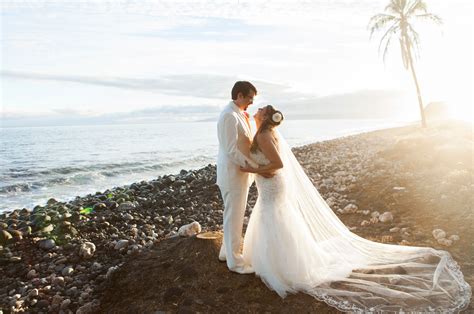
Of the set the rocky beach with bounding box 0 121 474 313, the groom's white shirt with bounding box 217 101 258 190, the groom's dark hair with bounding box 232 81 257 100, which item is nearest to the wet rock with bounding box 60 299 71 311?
the rocky beach with bounding box 0 121 474 313

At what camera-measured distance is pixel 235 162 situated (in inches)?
249

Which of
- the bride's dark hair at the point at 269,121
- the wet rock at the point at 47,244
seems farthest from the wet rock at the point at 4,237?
the bride's dark hair at the point at 269,121

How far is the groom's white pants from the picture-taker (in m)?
6.50

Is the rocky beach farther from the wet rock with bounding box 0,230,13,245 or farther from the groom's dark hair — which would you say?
the groom's dark hair

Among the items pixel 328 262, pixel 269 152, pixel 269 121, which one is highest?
pixel 269 121

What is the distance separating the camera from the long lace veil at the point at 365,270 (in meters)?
5.64

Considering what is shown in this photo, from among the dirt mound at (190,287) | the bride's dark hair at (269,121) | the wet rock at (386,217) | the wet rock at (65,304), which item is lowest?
the wet rock at (65,304)

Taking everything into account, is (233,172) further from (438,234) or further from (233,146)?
(438,234)

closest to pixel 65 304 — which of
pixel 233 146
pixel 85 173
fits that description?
pixel 233 146

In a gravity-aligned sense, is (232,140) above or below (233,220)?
above

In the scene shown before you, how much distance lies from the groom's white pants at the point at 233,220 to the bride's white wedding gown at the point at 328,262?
0.23 m

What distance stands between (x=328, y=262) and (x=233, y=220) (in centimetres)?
173

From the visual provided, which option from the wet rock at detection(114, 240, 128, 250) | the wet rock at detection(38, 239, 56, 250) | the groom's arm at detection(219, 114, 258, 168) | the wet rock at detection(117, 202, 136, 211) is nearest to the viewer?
the groom's arm at detection(219, 114, 258, 168)

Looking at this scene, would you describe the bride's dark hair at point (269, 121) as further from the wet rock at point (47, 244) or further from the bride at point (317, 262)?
the wet rock at point (47, 244)
